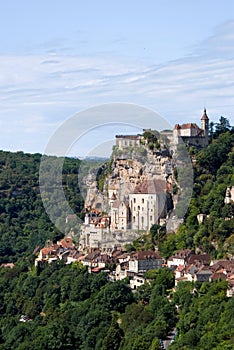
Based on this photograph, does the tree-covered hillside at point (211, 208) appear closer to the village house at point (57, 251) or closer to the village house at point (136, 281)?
the village house at point (136, 281)

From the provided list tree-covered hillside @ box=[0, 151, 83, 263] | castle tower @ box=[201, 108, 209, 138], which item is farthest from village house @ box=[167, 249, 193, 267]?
castle tower @ box=[201, 108, 209, 138]

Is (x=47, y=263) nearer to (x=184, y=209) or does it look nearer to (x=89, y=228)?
(x=89, y=228)

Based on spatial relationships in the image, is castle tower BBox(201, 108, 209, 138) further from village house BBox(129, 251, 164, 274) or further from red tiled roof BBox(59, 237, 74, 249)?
village house BBox(129, 251, 164, 274)

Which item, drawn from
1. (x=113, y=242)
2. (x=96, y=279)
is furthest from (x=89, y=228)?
(x=96, y=279)

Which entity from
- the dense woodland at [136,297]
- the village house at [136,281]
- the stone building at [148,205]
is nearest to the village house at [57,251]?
the dense woodland at [136,297]

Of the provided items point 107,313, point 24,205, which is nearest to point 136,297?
point 107,313
